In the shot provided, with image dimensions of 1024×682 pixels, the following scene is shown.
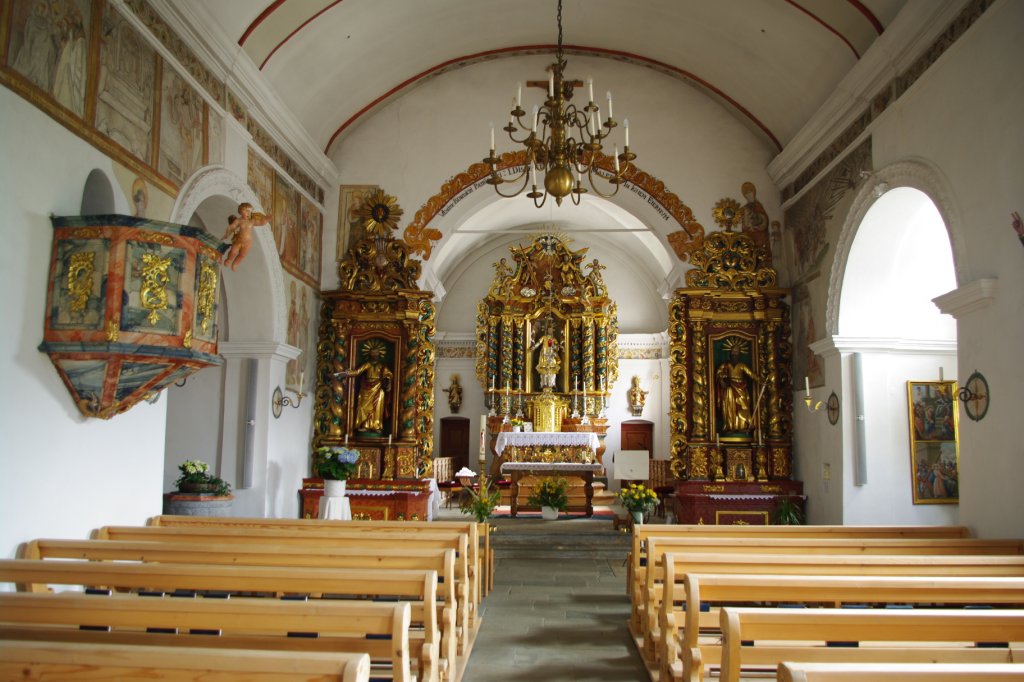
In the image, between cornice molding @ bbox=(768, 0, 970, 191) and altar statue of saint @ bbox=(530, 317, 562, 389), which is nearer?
cornice molding @ bbox=(768, 0, 970, 191)

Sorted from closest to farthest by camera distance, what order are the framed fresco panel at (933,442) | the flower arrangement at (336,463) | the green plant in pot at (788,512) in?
the framed fresco panel at (933,442) → the flower arrangement at (336,463) → the green plant in pot at (788,512)

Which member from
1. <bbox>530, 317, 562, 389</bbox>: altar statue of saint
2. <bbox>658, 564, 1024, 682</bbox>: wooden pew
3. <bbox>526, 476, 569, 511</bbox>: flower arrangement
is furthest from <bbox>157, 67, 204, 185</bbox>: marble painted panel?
<bbox>530, 317, 562, 389</bbox>: altar statue of saint

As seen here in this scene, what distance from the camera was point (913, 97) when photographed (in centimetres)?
782

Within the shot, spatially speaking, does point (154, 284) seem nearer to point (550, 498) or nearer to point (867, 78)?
point (867, 78)

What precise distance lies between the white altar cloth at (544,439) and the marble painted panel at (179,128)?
27.0 feet

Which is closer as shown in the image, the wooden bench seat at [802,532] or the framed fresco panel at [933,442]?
the wooden bench seat at [802,532]

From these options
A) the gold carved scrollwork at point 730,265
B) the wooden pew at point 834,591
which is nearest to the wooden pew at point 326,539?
the wooden pew at point 834,591

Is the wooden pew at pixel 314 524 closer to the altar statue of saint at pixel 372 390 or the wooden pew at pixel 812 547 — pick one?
the wooden pew at pixel 812 547

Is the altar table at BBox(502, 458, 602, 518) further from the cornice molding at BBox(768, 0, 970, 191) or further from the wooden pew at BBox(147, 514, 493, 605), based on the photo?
the wooden pew at BBox(147, 514, 493, 605)

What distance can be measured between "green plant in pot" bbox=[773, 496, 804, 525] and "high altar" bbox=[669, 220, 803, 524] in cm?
14

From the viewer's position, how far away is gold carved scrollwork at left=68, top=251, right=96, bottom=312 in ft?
17.8

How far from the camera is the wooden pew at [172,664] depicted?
2402 mm

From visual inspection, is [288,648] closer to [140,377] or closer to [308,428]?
[140,377]

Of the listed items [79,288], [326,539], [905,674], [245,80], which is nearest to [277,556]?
[326,539]
